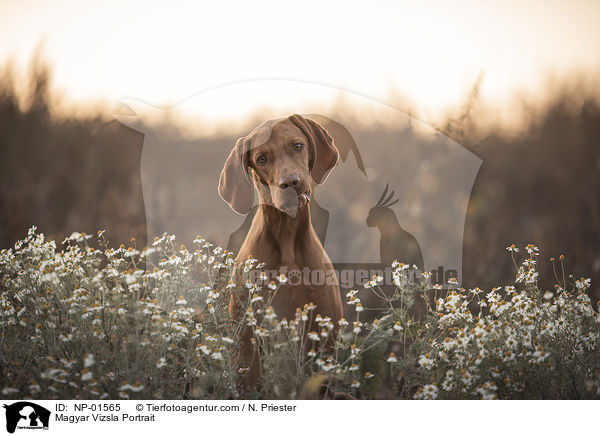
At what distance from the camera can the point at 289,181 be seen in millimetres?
2916

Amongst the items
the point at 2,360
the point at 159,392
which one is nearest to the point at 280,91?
the point at 159,392

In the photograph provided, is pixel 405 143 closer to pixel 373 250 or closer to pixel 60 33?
pixel 373 250

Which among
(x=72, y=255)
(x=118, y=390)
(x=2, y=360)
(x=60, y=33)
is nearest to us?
(x=118, y=390)

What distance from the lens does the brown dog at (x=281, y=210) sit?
10.2 feet

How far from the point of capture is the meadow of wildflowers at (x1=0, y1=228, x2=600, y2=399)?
9.28 feet

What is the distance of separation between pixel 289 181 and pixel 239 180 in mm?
429

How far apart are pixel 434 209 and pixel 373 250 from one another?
535 mm

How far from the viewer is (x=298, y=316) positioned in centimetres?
289
